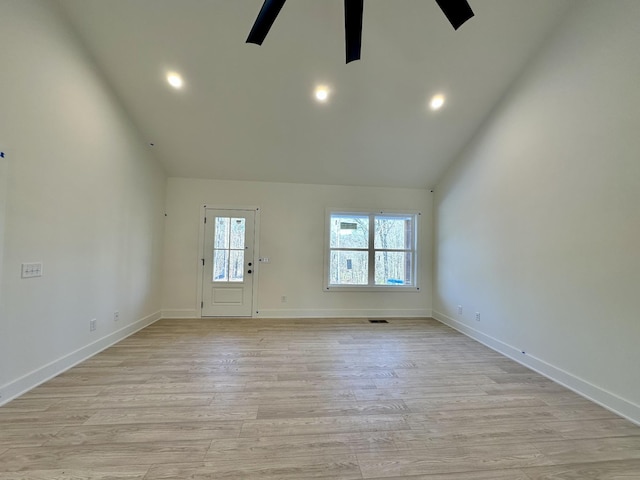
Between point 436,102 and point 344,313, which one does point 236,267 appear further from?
point 436,102

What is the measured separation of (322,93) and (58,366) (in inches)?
161

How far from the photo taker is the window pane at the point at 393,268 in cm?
523

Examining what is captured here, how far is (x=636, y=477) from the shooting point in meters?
1.51

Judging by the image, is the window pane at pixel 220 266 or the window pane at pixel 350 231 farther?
the window pane at pixel 350 231

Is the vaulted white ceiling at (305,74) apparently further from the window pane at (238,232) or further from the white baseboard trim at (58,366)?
the white baseboard trim at (58,366)

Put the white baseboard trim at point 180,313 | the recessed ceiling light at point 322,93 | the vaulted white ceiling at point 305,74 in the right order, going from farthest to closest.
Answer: the white baseboard trim at point 180,313, the recessed ceiling light at point 322,93, the vaulted white ceiling at point 305,74

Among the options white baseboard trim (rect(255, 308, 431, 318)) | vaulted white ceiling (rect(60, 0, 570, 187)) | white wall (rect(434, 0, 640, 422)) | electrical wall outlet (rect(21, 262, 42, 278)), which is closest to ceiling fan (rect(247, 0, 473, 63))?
vaulted white ceiling (rect(60, 0, 570, 187))

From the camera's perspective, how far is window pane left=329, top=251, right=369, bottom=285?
16.9ft

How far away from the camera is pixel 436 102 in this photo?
3549mm

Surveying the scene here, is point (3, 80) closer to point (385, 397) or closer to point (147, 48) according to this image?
point (147, 48)

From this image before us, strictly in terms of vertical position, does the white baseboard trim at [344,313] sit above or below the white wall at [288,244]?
below

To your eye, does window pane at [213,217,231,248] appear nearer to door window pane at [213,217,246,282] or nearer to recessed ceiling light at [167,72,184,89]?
door window pane at [213,217,246,282]

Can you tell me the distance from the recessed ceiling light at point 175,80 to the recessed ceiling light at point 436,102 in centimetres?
315

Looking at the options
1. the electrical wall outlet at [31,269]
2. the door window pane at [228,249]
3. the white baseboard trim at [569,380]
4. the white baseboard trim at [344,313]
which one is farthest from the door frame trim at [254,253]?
the white baseboard trim at [569,380]
